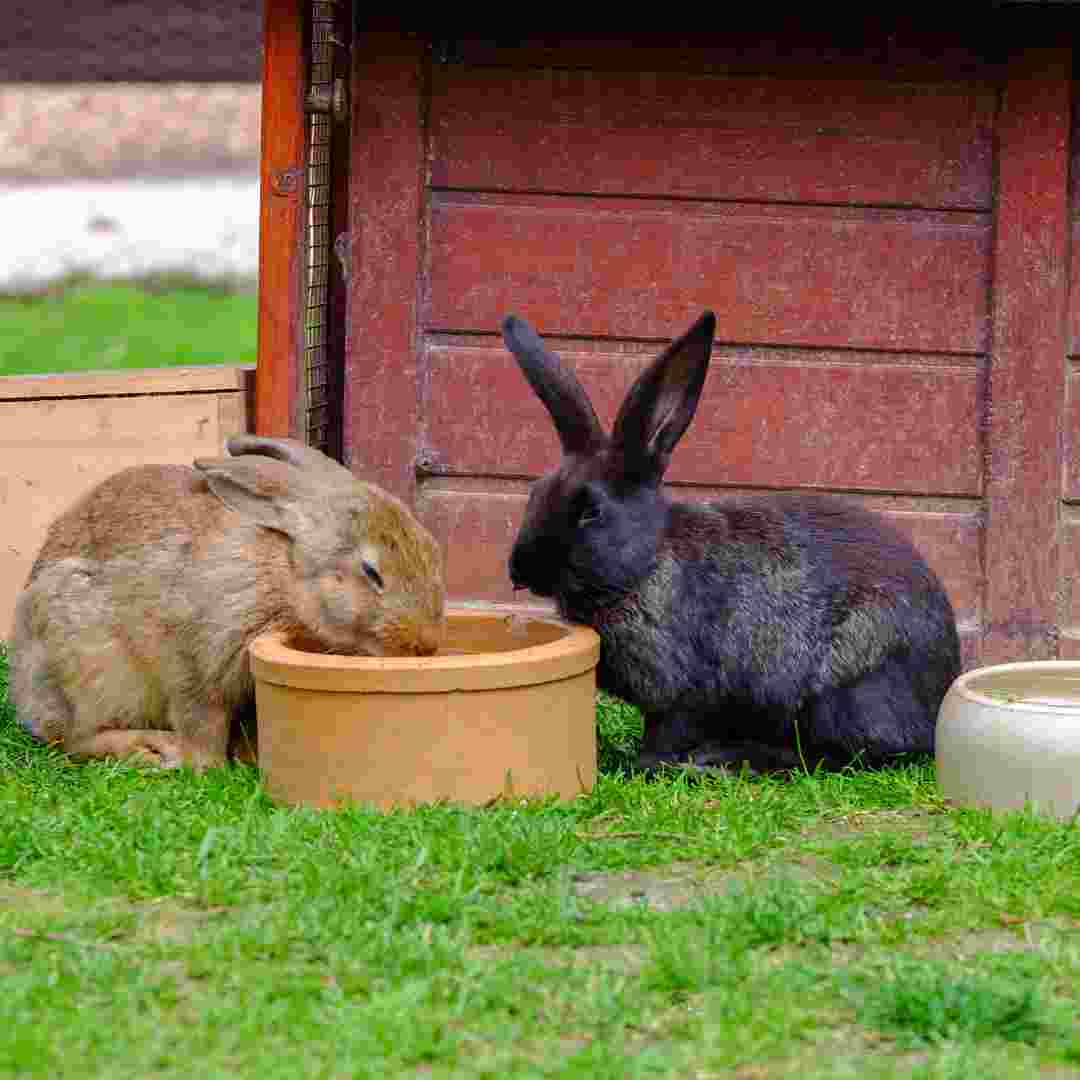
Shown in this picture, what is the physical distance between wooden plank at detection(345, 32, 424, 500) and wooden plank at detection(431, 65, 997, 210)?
0.30ft

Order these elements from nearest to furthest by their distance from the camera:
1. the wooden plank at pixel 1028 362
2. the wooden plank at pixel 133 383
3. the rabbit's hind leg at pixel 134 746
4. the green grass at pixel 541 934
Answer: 1. the green grass at pixel 541 934
2. the rabbit's hind leg at pixel 134 746
3. the wooden plank at pixel 1028 362
4. the wooden plank at pixel 133 383

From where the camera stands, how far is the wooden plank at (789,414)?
552 centimetres

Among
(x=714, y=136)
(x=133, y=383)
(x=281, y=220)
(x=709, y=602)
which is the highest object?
(x=714, y=136)

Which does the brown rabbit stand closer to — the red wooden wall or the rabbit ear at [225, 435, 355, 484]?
the rabbit ear at [225, 435, 355, 484]

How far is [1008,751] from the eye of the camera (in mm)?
4262

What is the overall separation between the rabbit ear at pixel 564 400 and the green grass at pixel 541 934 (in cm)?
82

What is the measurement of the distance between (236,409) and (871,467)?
183 cm

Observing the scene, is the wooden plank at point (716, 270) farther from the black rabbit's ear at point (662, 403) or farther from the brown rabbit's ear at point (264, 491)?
the brown rabbit's ear at point (264, 491)

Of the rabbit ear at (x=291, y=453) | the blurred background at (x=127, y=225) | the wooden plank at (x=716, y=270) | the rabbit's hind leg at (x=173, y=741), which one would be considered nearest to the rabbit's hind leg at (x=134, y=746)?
the rabbit's hind leg at (x=173, y=741)

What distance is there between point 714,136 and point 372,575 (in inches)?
69.4

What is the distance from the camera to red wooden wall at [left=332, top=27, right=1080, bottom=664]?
5.44 m

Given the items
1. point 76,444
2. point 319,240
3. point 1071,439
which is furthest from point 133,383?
point 1071,439

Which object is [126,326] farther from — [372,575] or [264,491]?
[372,575]

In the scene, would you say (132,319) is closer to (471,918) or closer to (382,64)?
(382,64)
